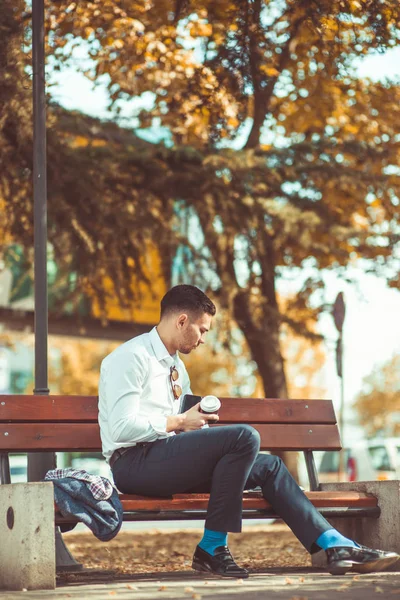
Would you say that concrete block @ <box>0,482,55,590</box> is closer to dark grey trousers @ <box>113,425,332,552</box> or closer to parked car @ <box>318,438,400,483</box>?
dark grey trousers @ <box>113,425,332,552</box>

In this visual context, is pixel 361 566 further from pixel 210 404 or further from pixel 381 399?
pixel 381 399

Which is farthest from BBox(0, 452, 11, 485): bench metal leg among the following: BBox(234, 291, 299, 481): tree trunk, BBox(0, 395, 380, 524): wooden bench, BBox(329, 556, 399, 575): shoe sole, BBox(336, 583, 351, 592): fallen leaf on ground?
BBox(234, 291, 299, 481): tree trunk

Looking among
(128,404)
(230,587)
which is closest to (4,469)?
(128,404)

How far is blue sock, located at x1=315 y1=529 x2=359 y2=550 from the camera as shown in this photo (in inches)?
208

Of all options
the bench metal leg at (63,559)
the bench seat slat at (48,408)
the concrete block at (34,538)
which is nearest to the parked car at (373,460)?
the bench metal leg at (63,559)

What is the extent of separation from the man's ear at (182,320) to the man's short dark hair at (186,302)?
0.03 metres

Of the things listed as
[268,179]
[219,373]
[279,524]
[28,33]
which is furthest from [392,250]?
[219,373]

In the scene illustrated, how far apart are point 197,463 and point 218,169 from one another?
6.72 m

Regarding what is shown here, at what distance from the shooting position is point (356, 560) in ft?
17.2

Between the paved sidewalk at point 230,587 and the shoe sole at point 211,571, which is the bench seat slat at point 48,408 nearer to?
the paved sidewalk at point 230,587

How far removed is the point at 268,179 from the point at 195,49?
1.71 meters

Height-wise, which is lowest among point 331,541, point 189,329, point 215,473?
point 331,541

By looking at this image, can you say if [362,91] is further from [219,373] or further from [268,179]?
[219,373]

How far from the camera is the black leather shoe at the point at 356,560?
5207 millimetres
